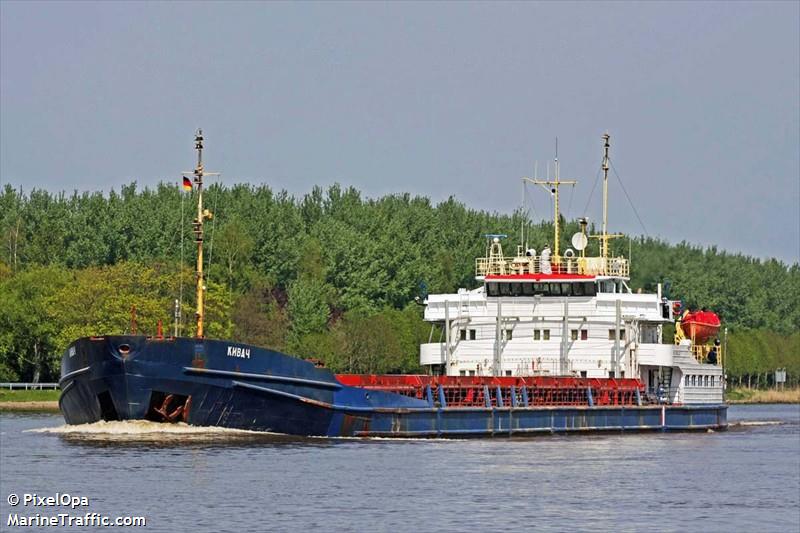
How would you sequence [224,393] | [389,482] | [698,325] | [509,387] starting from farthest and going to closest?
[698,325]
[509,387]
[224,393]
[389,482]

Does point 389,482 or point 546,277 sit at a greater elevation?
point 546,277

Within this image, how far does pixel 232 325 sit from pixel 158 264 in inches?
364

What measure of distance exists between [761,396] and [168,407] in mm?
98540

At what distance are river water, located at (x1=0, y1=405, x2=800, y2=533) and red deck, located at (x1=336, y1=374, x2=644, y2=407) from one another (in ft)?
7.24

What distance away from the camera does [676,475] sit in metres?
47.3

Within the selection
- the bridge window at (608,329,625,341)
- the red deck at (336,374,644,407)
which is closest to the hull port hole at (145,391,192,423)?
the red deck at (336,374,644,407)

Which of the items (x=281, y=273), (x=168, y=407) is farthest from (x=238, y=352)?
(x=281, y=273)

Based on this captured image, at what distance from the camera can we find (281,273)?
12619 centimetres

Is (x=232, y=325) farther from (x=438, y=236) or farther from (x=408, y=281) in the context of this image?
(x=438, y=236)

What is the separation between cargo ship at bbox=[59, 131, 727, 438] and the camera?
165 feet

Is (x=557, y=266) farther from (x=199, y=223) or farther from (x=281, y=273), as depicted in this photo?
(x=281, y=273)

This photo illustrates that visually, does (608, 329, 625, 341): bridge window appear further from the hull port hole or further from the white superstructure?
the hull port hole

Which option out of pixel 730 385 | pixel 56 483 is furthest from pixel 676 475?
→ pixel 730 385

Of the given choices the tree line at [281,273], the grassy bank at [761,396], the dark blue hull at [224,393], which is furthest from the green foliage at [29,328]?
the grassy bank at [761,396]
